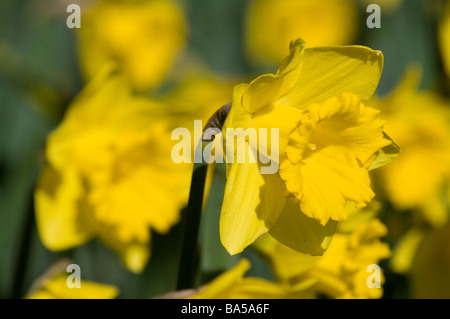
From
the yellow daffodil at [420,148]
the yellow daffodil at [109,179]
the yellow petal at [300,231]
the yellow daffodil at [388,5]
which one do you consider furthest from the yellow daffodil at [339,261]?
the yellow daffodil at [388,5]

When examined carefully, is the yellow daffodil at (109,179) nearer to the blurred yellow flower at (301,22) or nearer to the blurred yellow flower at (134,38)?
the blurred yellow flower at (134,38)

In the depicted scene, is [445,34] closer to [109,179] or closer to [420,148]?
[420,148]

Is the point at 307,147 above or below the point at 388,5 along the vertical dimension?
below

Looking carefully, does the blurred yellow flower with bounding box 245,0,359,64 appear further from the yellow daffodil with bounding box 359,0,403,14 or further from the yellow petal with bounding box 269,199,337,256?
the yellow petal with bounding box 269,199,337,256

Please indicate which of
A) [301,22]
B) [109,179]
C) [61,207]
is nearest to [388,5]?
[301,22]

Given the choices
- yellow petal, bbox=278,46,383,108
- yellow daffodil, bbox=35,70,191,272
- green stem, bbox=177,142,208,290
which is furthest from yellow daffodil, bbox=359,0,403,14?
green stem, bbox=177,142,208,290
